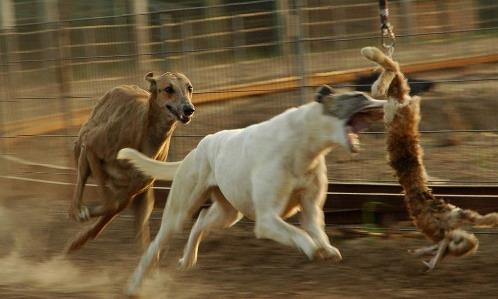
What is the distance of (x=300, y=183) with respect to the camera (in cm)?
597

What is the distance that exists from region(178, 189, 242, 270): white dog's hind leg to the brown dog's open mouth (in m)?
1.32

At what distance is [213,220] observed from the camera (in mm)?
7020

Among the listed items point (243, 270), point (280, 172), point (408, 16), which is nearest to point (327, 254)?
point (280, 172)

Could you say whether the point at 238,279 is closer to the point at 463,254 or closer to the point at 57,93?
the point at 463,254

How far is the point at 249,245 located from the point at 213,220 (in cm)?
127

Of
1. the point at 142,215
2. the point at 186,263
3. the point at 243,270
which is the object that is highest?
the point at 142,215

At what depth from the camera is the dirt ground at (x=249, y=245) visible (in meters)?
7.06

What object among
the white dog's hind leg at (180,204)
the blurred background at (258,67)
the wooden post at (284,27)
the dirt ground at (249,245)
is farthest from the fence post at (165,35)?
the white dog's hind leg at (180,204)

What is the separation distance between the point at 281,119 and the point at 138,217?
8.47ft

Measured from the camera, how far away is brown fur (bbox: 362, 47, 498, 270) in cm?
617

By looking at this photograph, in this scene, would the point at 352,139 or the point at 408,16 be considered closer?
the point at 352,139

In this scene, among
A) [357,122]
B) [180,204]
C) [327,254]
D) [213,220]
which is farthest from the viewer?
[213,220]

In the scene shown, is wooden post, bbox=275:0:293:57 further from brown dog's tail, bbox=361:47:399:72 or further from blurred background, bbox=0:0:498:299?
brown dog's tail, bbox=361:47:399:72

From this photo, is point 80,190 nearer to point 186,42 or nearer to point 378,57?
point 186,42
